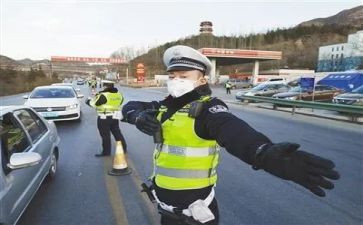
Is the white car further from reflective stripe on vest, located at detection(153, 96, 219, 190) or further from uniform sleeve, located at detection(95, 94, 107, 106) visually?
reflective stripe on vest, located at detection(153, 96, 219, 190)

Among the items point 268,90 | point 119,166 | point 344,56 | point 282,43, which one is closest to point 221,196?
point 119,166

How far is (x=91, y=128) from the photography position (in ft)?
41.6

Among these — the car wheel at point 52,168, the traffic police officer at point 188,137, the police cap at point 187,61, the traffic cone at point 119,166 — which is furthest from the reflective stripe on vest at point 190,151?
the traffic cone at point 119,166

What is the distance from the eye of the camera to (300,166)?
162 cm

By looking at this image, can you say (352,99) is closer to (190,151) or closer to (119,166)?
(119,166)

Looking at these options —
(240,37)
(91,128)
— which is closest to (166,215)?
(91,128)

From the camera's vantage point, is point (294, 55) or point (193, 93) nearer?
point (193, 93)

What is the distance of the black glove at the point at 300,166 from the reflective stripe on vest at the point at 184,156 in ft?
2.20

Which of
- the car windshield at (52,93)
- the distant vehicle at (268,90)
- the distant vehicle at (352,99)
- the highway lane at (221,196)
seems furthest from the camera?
the distant vehicle at (268,90)

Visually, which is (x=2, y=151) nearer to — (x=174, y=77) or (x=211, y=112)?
(x=174, y=77)

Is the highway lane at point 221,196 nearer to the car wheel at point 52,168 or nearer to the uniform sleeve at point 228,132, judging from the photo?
the car wheel at point 52,168

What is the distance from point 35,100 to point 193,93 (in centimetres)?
1234

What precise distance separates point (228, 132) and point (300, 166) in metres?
0.46

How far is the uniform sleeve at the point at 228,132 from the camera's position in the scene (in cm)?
183
